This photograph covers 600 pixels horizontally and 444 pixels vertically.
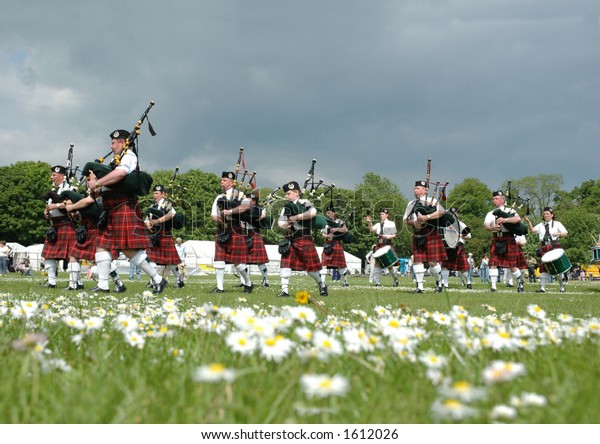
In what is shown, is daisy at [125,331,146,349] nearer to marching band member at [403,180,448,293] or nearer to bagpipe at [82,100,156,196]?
bagpipe at [82,100,156,196]

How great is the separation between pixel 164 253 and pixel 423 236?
6.29 metres

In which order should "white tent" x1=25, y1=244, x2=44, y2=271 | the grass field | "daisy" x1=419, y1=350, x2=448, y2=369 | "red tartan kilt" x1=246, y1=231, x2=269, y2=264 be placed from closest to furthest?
the grass field
"daisy" x1=419, y1=350, x2=448, y2=369
"red tartan kilt" x1=246, y1=231, x2=269, y2=264
"white tent" x1=25, y1=244, x2=44, y2=271

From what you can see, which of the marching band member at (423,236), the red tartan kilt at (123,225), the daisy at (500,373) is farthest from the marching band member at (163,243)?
the daisy at (500,373)

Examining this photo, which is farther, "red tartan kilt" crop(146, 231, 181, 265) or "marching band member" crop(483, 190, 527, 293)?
"marching band member" crop(483, 190, 527, 293)

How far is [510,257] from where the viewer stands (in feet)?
50.0

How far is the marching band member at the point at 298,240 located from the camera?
35.7ft

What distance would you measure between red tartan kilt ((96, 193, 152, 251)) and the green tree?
151 ft

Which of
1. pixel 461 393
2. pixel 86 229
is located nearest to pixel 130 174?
pixel 86 229

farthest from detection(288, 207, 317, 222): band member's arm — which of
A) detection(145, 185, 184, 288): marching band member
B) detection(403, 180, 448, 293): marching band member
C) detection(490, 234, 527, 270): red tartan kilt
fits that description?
detection(490, 234, 527, 270): red tartan kilt

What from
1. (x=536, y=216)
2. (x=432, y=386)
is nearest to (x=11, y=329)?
(x=432, y=386)

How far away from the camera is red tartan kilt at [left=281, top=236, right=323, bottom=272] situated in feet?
36.1

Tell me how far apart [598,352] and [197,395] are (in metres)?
1.81

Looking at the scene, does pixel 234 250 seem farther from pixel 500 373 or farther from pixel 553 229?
pixel 500 373

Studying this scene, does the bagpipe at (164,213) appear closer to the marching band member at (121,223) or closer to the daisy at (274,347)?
the marching band member at (121,223)
